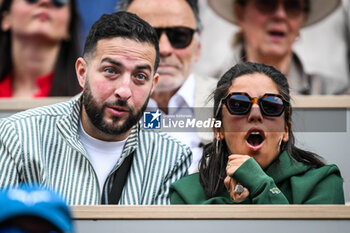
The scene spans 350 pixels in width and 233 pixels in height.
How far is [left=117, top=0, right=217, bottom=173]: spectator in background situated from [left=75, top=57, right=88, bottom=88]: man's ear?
18.6 inches

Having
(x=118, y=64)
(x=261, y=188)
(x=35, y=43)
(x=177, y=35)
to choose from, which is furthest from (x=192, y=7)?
(x=261, y=188)

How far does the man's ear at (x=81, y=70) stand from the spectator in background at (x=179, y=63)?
0.47 metres

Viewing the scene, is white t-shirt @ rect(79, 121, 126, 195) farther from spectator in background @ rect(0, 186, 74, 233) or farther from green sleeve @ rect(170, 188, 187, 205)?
spectator in background @ rect(0, 186, 74, 233)

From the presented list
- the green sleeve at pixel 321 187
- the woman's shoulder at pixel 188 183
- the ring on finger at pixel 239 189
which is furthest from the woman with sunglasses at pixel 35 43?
the green sleeve at pixel 321 187

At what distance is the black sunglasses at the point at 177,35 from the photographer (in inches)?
183

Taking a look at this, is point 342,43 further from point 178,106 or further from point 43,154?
point 43,154

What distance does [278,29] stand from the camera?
210 inches

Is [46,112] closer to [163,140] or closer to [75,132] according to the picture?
[75,132]

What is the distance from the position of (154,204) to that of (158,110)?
67 centimetres

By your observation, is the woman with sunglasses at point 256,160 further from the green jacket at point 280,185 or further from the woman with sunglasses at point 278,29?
the woman with sunglasses at point 278,29

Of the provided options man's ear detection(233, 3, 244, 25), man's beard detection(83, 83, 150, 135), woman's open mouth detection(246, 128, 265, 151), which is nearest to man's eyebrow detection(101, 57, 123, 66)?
man's beard detection(83, 83, 150, 135)

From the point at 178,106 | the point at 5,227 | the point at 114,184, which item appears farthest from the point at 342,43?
the point at 5,227

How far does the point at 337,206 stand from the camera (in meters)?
4.01

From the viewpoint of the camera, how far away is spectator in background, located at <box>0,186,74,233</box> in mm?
1670
